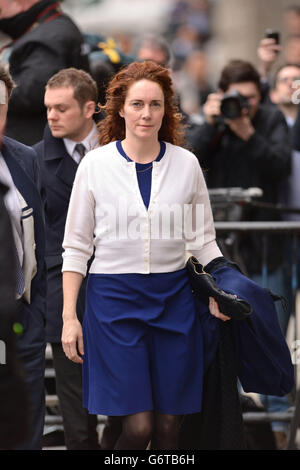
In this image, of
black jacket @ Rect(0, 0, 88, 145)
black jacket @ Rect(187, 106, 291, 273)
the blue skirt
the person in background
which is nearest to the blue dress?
the blue skirt

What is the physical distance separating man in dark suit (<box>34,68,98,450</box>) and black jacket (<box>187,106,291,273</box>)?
147cm

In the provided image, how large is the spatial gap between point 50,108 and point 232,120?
5.36 feet

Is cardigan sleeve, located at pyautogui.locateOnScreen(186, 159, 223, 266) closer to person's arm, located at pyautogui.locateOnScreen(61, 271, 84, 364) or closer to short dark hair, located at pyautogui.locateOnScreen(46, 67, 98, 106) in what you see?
A: person's arm, located at pyautogui.locateOnScreen(61, 271, 84, 364)

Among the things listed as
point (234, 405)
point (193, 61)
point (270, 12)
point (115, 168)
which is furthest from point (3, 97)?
point (270, 12)

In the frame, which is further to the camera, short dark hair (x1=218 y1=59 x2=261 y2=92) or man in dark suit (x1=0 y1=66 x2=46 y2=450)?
short dark hair (x1=218 y1=59 x2=261 y2=92)

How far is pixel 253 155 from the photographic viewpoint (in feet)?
22.9

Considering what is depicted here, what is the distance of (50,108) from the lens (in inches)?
221

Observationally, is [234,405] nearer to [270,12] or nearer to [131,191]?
[131,191]

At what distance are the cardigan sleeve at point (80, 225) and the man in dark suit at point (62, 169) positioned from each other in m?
0.80

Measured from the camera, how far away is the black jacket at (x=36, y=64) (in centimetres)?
627

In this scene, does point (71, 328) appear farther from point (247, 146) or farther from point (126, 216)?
point (247, 146)

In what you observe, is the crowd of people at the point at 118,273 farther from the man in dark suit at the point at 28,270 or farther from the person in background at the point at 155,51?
the person in background at the point at 155,51

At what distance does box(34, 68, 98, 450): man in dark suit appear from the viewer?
559 centimetres
